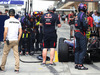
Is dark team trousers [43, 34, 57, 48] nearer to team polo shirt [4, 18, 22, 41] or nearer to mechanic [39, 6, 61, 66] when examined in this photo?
mechanic [39, 6, 61, 66]

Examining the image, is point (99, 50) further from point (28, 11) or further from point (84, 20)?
point (28, 11)

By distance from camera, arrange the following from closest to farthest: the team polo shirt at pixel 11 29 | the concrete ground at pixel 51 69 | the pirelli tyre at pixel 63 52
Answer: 1. the team polo shirt at pixel 11 29
2. the concrete ground at pixel 51 69
3. the pirelli tyre at pixel 63 52

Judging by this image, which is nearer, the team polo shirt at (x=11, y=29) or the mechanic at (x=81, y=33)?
the team polo shirt at (x=11, y=29)

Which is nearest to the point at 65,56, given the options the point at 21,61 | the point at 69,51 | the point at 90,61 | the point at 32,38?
the point at 69,51

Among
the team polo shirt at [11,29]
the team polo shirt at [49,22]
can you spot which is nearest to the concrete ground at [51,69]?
the team polo shirt at [11,29]

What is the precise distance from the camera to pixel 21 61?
8773 mm

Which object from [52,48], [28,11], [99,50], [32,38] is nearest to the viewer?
[52,48]

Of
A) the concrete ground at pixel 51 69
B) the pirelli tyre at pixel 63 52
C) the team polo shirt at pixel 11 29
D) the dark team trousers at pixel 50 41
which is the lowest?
the concrete ground at pixel 51 69

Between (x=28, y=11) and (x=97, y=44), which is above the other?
(x=28, y=11)

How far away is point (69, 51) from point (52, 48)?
0.83 m

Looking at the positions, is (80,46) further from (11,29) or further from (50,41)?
(11,29)

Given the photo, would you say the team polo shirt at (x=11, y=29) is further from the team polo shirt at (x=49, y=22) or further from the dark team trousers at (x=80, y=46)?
the dark team trousers at (x=80, y=46)

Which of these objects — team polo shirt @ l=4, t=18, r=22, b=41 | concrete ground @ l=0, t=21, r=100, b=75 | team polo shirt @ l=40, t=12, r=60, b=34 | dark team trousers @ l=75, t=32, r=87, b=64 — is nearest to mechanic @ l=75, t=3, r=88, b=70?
dark team trousers @ l=75, t=32, r=87, b=64

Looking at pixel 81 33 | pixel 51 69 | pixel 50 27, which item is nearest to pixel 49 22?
pixel 50 27
